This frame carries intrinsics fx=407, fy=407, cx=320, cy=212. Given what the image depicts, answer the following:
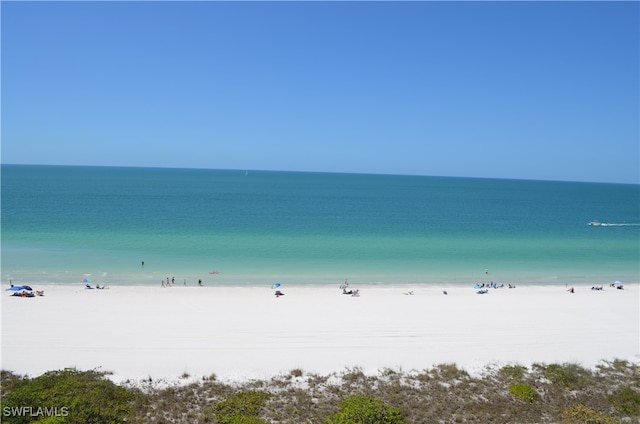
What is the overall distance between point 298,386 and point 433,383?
192 inches

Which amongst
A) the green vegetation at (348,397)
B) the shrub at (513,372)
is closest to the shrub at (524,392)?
the green vegetation at (348,397)

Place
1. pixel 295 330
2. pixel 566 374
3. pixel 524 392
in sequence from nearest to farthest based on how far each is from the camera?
pixel 524 392 → pixel 566 374 → pixel 295 330

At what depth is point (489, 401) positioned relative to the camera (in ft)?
44.9

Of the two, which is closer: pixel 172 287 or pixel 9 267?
pixel 172 287

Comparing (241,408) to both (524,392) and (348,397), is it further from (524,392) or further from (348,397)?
(524,392)

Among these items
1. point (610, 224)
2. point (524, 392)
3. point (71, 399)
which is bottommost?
point (524, 392)

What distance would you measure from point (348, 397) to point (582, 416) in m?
7.21

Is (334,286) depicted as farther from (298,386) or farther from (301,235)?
(301,235)

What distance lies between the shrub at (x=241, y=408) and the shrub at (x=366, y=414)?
2.27 m

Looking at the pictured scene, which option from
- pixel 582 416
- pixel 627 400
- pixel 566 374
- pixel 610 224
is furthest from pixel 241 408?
pixel 610 224

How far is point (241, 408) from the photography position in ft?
40.8

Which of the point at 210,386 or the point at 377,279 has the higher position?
the point at 377,279

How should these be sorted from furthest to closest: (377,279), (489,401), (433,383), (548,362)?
→ (377,279) < (548,362) < (433,383) < (489,401)

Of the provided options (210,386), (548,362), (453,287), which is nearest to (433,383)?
(548,362)
